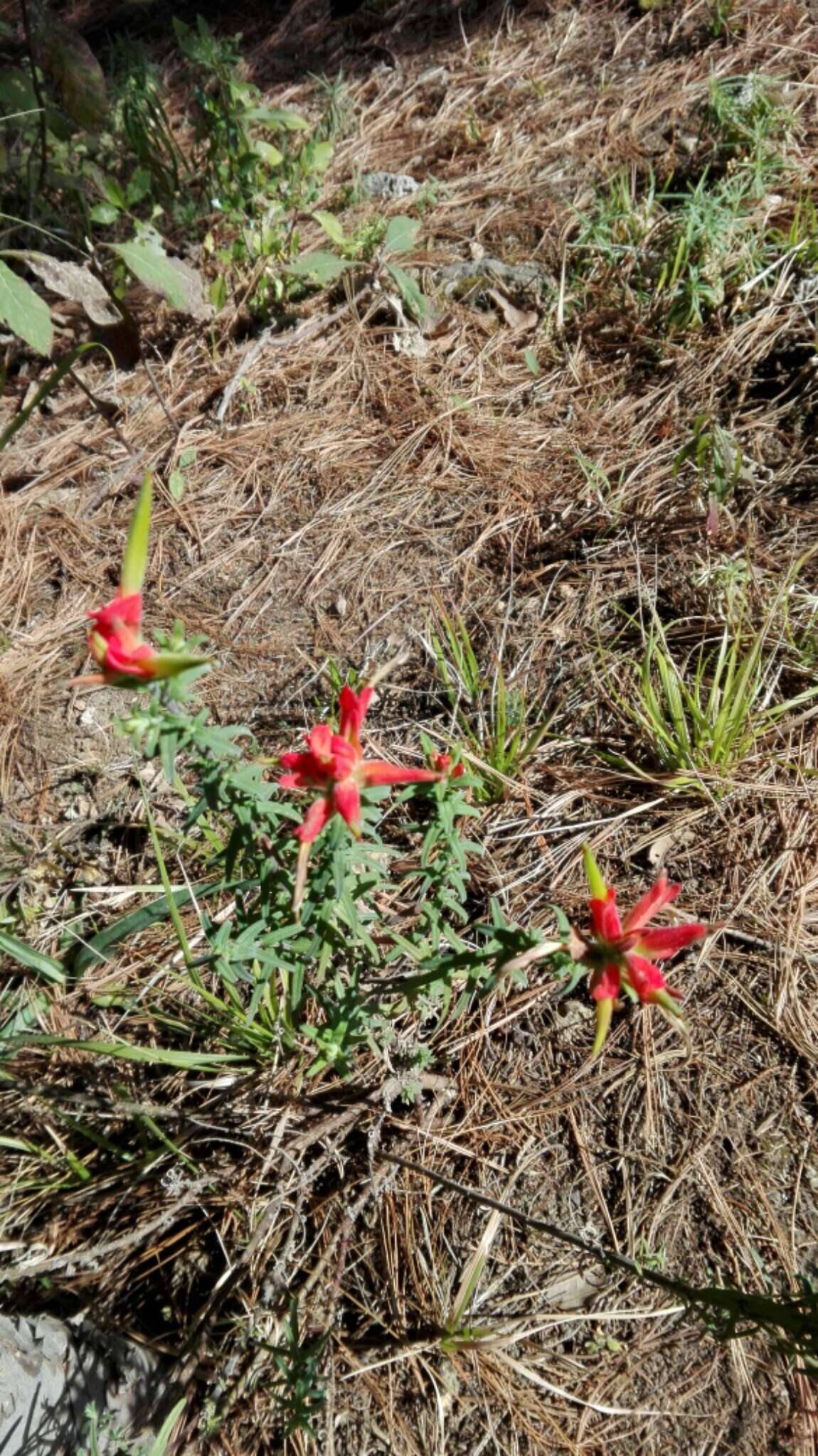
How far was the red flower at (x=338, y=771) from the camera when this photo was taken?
1045mm

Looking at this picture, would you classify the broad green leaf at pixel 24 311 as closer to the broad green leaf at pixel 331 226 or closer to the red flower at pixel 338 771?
the broad green leaf at pixel 331 226

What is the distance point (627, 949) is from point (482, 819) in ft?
2.69

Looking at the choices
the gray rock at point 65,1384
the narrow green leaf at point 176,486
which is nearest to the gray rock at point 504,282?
the narrow green leaf at point 176,486

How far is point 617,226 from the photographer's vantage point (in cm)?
254

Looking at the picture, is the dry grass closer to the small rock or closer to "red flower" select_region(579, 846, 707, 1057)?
the small rock

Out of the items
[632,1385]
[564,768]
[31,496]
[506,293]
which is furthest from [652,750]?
[31,496]

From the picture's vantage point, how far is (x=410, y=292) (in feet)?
8.22

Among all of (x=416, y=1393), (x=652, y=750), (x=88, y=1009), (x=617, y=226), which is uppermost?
(x=617, y=226)

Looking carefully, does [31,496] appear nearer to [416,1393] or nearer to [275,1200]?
[275,1200]

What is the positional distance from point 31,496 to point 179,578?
21.4 inches

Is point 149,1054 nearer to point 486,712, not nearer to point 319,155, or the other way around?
point 486,712

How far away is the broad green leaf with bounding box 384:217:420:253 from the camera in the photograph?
8.58 ft

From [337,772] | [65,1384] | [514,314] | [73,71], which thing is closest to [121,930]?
[65,1384]

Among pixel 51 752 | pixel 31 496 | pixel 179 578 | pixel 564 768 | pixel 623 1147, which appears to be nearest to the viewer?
pixel 623 1147
